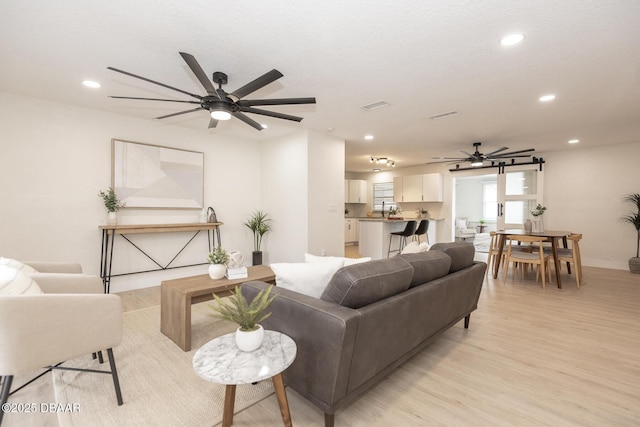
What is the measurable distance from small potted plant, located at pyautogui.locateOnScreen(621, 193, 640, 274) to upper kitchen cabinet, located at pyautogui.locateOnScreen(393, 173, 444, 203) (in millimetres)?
3545

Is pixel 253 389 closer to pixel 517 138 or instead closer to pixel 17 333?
pixel 17 333

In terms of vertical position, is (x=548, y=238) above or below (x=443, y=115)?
below

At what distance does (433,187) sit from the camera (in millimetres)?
7938

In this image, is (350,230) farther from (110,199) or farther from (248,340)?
(248,340)

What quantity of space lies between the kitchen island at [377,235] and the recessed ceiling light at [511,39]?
4.33 m

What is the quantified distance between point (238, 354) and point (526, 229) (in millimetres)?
5356

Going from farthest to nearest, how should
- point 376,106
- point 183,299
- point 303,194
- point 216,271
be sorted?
A: point 303,194
point 376,106
point 216,271
point 183,299

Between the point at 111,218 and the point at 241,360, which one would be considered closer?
the point at 241,360

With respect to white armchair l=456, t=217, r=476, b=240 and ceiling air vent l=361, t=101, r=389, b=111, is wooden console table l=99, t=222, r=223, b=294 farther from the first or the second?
white armchair l=456, t=217, r=476, b=240

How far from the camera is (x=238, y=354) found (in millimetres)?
1376

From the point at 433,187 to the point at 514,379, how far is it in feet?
21.2

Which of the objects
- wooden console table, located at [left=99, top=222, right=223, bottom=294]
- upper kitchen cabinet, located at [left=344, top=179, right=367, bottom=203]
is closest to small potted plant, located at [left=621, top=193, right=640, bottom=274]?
upper kitchen cabinet, located at [left=344, top=179, right=367, bottom=203]

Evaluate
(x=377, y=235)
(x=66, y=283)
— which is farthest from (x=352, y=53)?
(x=377, y=235)

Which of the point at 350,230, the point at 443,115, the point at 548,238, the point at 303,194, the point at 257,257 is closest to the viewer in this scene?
the point at 443,115
